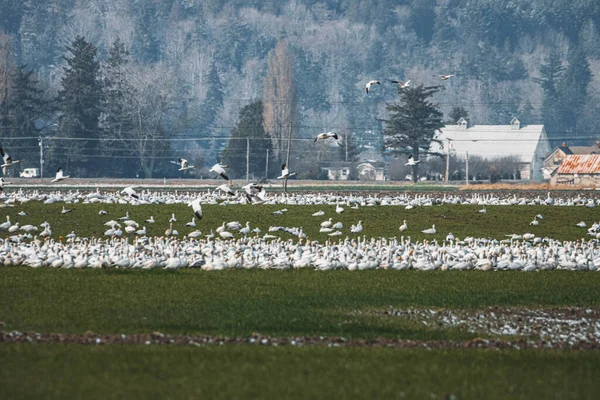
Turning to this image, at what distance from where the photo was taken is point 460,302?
2981cm

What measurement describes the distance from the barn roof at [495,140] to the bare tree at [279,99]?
20662mm

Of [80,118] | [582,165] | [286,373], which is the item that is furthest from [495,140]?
[286,373]

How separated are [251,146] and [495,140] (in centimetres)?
5197

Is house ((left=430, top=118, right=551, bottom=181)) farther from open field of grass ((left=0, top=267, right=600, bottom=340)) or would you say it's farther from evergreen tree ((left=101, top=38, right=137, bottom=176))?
open field of grass ((left=0, top=267, right=600, bottom=340))

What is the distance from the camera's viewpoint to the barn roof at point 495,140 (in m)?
158

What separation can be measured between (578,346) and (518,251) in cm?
1580

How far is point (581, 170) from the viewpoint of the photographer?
10806 centimetres

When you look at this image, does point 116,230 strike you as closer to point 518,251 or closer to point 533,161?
point 518,251

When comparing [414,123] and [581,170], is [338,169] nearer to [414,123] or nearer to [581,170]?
[414,123]

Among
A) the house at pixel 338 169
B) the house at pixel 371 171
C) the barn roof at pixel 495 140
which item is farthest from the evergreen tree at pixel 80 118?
the barn roof at pixel 495 140

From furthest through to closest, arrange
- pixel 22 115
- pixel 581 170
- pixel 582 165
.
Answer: pixel 22 115 → pixel 582 165 → pixel 581 170

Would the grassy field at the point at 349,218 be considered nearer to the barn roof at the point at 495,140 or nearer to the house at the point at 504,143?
the house at the point at 504,143

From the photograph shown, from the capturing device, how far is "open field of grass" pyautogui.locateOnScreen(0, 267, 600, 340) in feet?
82.3

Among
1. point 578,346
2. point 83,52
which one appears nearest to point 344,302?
point 578,346
